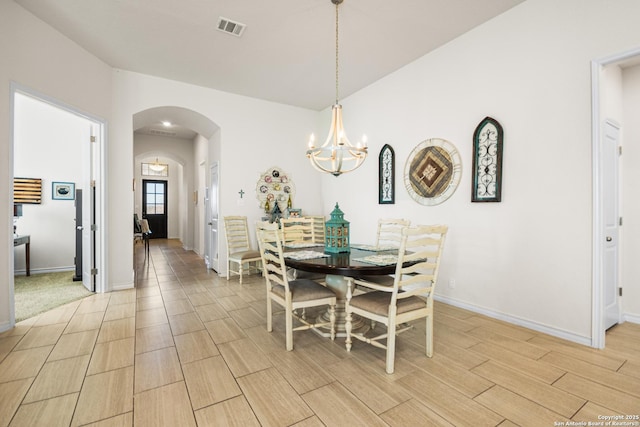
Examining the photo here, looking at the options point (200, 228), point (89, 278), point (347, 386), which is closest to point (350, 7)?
point (347, 386)

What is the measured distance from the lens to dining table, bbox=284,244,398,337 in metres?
2.12

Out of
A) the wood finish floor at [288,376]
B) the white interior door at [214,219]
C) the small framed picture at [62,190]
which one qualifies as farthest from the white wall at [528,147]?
the small framed picture at [62,190]

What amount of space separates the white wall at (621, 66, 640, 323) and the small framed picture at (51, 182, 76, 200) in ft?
26.5

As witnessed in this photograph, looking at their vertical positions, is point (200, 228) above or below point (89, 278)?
above

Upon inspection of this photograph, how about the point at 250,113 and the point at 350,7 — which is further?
the point at 250,113

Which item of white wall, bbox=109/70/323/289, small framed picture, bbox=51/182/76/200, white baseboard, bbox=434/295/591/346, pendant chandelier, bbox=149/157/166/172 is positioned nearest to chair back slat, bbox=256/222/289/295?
white baseboard, bbox=434/295/591/346

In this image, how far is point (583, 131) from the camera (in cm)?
244

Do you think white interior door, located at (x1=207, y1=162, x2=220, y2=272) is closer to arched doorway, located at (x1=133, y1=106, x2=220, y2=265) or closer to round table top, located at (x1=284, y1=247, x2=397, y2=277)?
arched doorway, located at (x1=133, y1=106, x2=220, y2=265)

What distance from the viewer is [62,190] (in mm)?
5270

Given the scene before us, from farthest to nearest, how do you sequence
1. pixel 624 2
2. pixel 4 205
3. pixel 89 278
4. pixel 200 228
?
pixel 200 228, pixel 89 278, pixel 4 205, pixel 624 2

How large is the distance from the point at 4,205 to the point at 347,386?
343 centimetres

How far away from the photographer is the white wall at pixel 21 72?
2.67 metres

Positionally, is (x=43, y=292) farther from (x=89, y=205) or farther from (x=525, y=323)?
(x=525, y=323)

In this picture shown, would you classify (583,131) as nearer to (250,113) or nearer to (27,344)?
(250,113)
